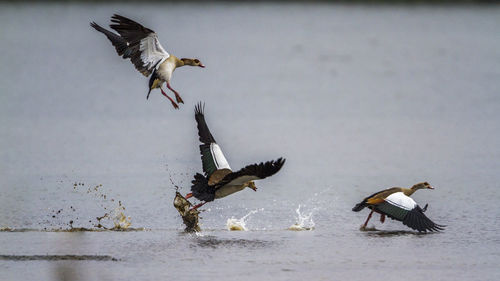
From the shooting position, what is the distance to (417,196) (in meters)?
14.7

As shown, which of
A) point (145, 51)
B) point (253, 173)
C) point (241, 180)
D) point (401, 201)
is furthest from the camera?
point (145, 51)

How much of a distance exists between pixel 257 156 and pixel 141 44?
4.24 m

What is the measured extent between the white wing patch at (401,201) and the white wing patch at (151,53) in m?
3.17

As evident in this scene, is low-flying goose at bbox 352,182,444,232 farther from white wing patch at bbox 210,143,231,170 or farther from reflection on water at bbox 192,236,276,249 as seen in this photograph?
white wing patch at bbox 210,143,231,170

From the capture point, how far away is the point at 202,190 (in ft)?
39.5

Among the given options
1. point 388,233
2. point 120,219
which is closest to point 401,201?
point 388,233

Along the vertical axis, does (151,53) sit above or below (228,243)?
above

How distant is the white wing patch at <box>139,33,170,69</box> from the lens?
13109 mm

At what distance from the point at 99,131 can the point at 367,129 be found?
480cm

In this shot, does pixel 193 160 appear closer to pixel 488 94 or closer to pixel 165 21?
pixel 488 94

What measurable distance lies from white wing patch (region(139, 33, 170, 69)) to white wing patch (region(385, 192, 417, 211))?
3168 mm

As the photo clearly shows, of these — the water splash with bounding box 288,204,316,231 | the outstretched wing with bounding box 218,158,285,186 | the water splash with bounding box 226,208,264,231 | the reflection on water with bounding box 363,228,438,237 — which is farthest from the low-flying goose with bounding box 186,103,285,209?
the reflection on water with bounding box 363,228,438,237

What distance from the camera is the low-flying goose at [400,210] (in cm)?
1225

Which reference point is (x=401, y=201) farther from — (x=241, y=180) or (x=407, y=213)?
(x=241, y=180)
